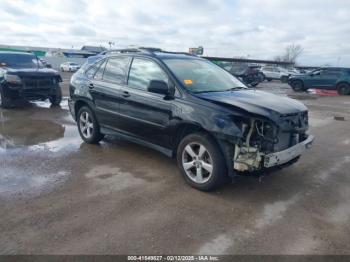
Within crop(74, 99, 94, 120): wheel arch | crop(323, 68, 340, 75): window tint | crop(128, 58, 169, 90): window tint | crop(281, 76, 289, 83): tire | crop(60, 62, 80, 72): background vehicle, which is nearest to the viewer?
crop(128, 58, 169, 90): window tint

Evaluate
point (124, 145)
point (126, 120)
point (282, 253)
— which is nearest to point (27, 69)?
point (124, 145)

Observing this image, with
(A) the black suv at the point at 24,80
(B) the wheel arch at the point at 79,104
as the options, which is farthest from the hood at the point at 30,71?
(B) the wheel arch at the point at 79,104

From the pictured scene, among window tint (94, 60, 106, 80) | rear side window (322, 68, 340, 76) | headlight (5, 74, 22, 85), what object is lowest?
headlight (5, 74, 22, 85)

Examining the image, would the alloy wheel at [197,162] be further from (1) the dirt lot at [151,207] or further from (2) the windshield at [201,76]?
(2) the windshield at [201,76]

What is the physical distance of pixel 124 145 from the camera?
6.50 metres

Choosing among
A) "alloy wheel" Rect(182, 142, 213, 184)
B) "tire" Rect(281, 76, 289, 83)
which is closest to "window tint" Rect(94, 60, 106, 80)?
"alloy wheel" Rect(182, 142, 213, 184)

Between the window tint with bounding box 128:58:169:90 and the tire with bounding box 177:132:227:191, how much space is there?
1.07 metres

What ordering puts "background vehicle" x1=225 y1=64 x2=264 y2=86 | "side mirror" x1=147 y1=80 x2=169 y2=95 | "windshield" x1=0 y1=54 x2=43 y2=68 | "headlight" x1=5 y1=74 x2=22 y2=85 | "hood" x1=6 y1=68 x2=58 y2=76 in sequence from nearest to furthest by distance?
"side mirror" x1=147 y1=80 x2=169 y2=95 → "headlight" x1=5 y1=74 x2=22 y2=85 → "hood" x1=6 y1=68 x2=58 y2=76 → "windshield" x1=0 y1=54 x2=43 y2=68 → "background vehicle" x1=225 y1=64 x2=264 y2=86

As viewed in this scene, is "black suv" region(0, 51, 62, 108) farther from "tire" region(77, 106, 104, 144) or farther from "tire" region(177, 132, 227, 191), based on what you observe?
"tire" region(177, 132, 227, 191)

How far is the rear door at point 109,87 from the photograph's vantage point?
5598 mm

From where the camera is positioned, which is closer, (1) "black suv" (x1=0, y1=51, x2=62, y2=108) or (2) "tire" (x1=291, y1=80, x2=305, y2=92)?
(1) "black suv" (x1=0, y1=51, x2=62, y2=108)

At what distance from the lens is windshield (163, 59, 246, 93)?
484 cm

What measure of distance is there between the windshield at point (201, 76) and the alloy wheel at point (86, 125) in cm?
220

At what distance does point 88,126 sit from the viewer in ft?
21.2
